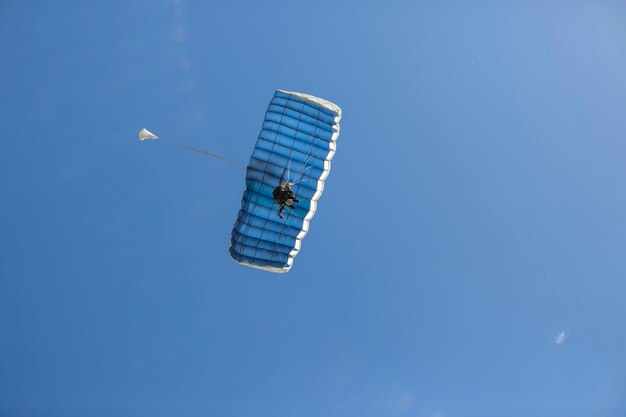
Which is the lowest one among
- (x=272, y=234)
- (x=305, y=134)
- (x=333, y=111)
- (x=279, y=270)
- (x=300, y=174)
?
(x=279, y=270)

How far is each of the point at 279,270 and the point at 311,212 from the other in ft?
6.77

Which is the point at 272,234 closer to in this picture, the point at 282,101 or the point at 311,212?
the point at 311,212

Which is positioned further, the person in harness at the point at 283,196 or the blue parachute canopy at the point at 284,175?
the blue parachute canopy at the point at 284,175

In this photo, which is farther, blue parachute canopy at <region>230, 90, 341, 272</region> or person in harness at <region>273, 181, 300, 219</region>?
blue parachute canopy at <region>230, 90, 341, 272</region>

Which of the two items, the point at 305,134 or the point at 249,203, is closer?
the point at 249,203

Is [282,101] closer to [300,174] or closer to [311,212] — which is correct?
[300,174]

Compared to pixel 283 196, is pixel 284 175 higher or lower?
higher

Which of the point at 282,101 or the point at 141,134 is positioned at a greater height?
the point at 282,101

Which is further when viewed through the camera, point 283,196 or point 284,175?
point 284,175

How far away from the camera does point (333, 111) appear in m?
14.3

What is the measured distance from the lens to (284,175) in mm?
13391

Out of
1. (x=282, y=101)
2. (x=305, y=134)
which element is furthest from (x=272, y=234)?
(x=282, y=101)

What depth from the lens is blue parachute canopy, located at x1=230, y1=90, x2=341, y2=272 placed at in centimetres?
1321

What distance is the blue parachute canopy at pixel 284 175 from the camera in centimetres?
1321
